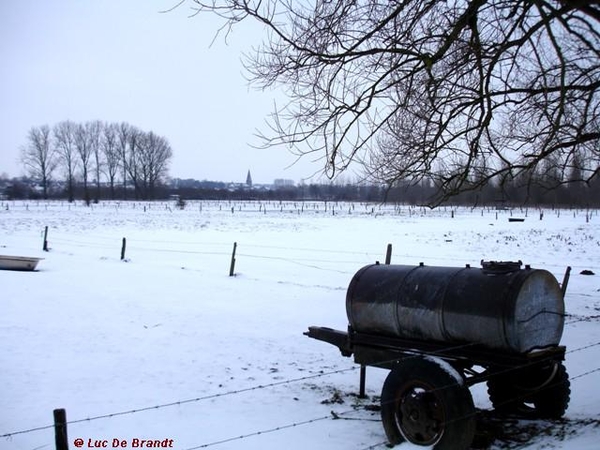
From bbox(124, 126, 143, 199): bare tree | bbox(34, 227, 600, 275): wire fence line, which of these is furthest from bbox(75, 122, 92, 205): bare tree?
bbox(34, 227, 600, 275): wire fence line

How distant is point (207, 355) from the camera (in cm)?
862

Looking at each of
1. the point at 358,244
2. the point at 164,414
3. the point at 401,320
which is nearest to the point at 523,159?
the point at 401,320

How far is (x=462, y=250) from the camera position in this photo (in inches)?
905

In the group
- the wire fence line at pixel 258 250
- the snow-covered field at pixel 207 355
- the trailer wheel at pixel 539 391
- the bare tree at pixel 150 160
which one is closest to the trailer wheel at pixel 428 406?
the snow-covered field at pixel 207 355

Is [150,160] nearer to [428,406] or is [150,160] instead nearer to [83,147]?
[83,147]

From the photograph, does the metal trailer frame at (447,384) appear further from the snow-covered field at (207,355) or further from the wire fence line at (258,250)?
the wire fence line at (258,250)

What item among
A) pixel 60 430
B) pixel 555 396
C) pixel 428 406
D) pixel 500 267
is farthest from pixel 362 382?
pixel 60 430

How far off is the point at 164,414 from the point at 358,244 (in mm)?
20369

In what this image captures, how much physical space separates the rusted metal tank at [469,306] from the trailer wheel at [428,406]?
17.6 inches

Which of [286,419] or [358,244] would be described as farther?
[358,244]

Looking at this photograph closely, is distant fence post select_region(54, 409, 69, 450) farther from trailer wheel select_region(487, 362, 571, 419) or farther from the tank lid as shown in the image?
trailer wheel select_region(487, 362, 571, 419)

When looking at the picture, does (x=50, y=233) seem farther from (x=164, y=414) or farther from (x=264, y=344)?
(x=164, y=414)

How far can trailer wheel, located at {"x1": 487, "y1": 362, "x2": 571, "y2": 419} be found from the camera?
5.28 m

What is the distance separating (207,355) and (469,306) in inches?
201
